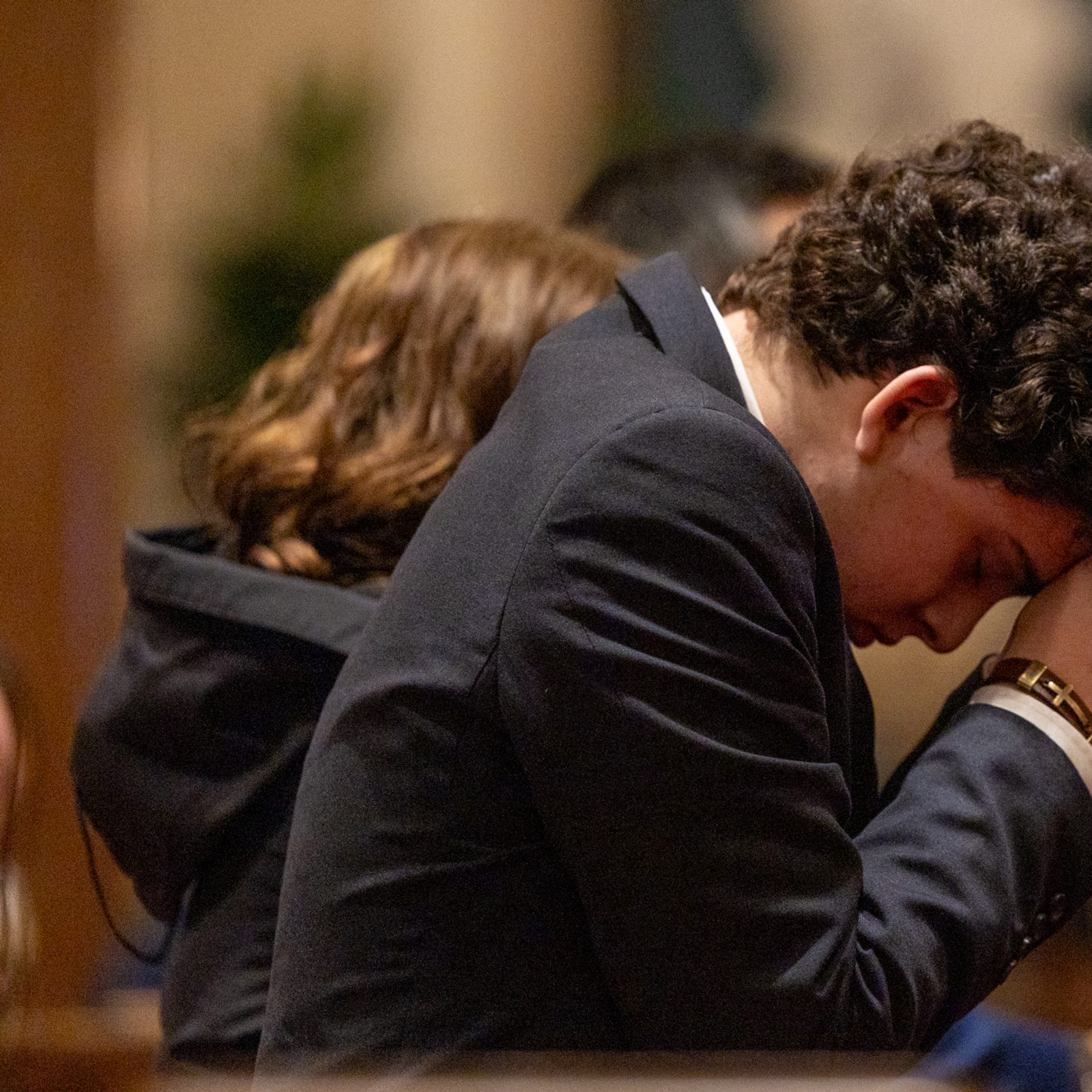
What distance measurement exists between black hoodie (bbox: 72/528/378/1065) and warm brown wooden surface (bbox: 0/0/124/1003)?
175 centimetres

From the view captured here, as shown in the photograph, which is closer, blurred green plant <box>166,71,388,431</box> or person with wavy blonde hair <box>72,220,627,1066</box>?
person with wavy blonde hair <box>72,220,627,1066</box>

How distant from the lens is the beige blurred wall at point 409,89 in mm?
4203

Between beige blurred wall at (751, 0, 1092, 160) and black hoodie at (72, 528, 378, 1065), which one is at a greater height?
beige blurred wall at (751, 0, 1092, 160)

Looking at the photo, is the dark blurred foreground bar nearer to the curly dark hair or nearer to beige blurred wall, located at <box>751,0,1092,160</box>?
the curly dark hair

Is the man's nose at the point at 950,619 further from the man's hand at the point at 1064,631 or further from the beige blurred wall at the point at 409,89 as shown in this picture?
the beige blurred wall at the point at 409,89

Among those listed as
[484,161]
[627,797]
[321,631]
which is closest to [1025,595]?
[627,797]

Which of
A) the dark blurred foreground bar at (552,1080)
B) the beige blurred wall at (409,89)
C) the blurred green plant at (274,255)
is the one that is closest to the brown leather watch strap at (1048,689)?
the dark blurred foreground bar at (552,1080)

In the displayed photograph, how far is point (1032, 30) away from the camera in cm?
383

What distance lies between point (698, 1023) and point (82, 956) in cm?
258

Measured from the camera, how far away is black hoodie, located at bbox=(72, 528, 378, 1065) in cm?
128

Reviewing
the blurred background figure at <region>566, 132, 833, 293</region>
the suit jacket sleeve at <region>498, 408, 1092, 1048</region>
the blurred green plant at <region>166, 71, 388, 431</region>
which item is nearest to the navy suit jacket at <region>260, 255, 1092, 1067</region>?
the suit jacket sleeve at <region>498, 408, 1092, 1048</region>

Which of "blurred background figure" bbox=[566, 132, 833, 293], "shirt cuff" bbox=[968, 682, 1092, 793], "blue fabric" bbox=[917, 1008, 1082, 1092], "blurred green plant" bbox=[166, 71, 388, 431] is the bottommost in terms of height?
"blue fabric" bbox=[917, 1008, 1082, 1092]

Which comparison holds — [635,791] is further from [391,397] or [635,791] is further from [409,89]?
[409,89]

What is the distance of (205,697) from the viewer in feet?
4.28
